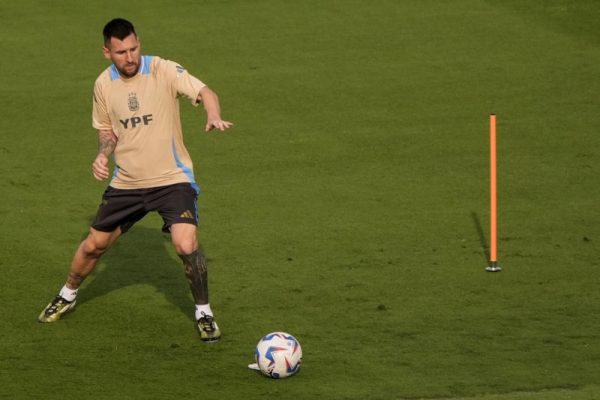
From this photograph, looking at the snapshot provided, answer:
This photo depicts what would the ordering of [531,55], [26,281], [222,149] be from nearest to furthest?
1. [26,281]
2. [222,149]
3. [531,55]

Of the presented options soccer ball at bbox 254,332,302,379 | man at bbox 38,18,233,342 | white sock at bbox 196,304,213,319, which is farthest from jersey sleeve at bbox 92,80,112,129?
soccer ball at bbox 254,332,302,379

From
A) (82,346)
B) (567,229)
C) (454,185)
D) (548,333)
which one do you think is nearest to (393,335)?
(548,333)

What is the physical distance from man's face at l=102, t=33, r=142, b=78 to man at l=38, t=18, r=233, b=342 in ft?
0.06

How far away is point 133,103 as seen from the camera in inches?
415

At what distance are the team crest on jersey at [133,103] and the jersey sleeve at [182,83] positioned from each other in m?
0.31

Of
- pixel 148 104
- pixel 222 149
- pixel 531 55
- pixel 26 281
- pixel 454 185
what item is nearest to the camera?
pixel 148 104

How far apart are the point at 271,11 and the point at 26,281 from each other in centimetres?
1137

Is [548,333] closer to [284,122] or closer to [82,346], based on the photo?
[82,346]

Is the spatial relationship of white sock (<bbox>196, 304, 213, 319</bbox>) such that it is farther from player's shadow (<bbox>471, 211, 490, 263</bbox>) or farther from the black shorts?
player's shadow (<bbox>471, 211, 490, 263</bbox>)

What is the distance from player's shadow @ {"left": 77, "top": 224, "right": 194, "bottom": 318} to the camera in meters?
12.0

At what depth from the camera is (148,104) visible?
10.5 m

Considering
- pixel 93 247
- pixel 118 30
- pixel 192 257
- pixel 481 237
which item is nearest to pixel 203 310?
pixel 192 257

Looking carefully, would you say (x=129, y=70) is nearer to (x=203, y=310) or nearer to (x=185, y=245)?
(x=185, y=245)

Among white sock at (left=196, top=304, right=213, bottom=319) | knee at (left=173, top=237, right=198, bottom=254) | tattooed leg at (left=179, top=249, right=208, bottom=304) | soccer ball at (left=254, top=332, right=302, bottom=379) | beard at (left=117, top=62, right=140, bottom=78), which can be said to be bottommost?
soccer ball at (left=254, top=332, right=302, bottom=379)
